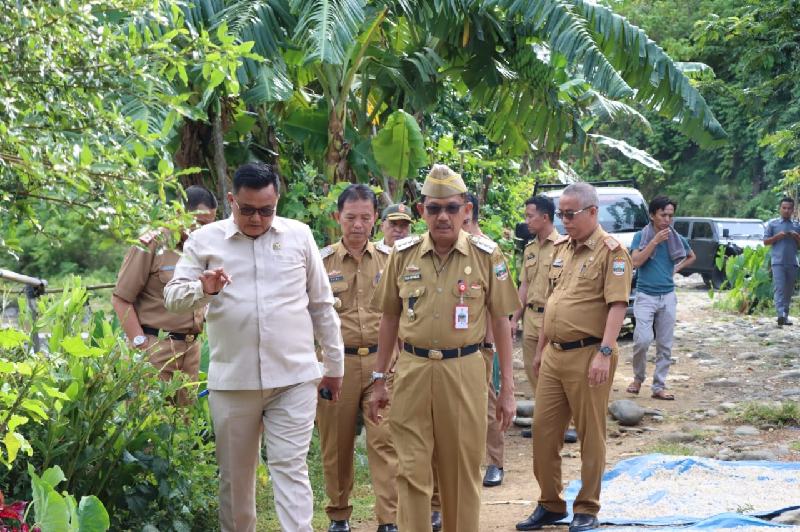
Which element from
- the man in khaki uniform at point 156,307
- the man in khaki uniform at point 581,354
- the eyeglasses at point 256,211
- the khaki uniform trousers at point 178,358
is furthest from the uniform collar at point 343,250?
the eyeglasses at point 256,211

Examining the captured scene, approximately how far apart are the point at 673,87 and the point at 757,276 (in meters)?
9.84

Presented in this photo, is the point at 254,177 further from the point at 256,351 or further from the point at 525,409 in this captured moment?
the point at 525,409

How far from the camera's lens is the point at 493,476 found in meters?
7.91

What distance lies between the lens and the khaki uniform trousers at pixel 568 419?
6383 mm

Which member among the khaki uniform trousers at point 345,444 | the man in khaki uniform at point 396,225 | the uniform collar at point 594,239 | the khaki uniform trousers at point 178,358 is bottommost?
the khaki uniform trousers at point 345,444

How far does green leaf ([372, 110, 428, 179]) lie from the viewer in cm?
974

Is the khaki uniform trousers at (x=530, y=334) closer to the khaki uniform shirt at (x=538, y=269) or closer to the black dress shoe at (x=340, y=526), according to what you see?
the khaki uniform shirt at (x=538, y=269)

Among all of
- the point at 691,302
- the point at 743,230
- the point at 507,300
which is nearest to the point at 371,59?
the point at 507,300

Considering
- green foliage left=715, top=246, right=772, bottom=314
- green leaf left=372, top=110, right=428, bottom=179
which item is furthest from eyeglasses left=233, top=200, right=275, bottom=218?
green foliage left=715, top=246, right=772, bottom=314

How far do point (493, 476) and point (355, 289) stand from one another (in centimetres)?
216

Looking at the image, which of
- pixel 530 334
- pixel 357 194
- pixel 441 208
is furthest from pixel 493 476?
pixel 441 208

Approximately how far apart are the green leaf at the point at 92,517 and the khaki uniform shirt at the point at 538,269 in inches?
207

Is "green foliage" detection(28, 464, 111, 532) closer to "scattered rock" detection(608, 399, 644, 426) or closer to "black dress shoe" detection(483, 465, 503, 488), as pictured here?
"black dress shoe" detection(483, 465, 503, 488)

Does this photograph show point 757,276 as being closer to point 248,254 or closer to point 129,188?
point 248,254
